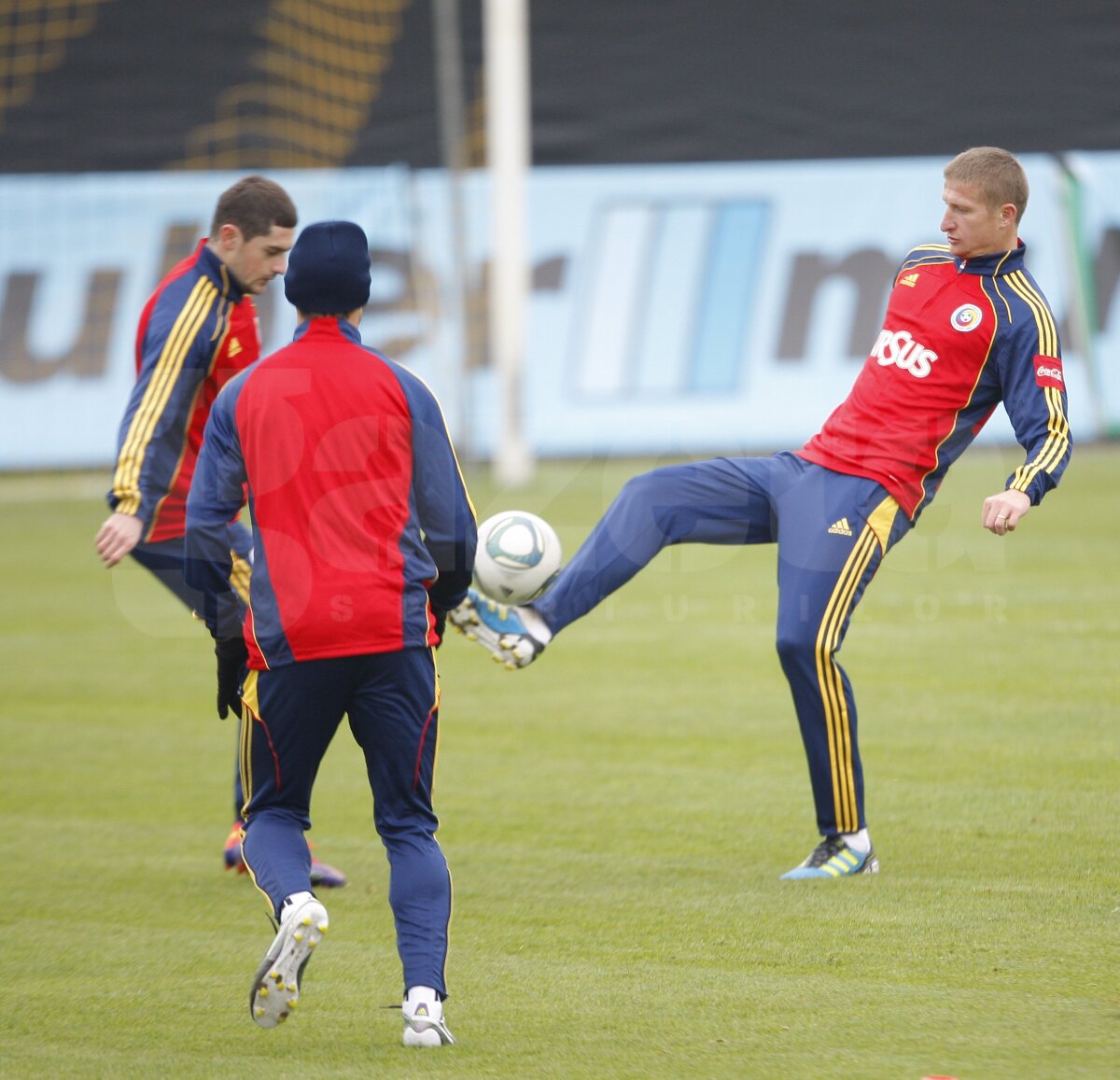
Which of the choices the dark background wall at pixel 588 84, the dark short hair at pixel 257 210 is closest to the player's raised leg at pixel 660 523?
the dark short hair at pixel 257 210

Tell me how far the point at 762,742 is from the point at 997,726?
0.97m

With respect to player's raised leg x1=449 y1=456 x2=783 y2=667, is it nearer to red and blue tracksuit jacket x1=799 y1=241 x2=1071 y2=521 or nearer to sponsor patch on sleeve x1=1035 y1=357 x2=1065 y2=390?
red and blue tracksuit jacket x1=799 y1=241 x2=1071 y2=521

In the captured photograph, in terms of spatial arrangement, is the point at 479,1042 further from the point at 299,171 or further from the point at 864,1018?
the point at 299,171

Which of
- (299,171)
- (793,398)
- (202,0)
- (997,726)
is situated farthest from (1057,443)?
(202,0)

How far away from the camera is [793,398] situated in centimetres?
1788

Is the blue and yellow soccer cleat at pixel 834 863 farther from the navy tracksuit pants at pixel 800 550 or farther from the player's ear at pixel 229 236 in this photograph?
the player's ear at pixel 229 236

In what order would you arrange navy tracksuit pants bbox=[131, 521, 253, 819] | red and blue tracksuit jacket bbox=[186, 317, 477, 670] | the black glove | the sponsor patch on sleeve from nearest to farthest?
red and blue tracksuit jacket bbox=[186, 317, 477, 670]
the black glove
the sponsor patch on sleeve
navy tracksuit pants bbox=[131, 521, 253, 819]

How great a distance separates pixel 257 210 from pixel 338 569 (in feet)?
5.88

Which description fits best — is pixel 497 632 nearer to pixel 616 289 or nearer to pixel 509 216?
pixel 509 216

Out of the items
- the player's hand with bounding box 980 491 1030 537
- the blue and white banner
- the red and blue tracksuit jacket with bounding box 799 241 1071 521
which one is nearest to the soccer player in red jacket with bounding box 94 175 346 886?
the red and blue tracksuit jacket with bounding box 799 241 1071 521

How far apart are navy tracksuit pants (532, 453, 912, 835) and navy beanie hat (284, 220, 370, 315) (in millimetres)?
1729

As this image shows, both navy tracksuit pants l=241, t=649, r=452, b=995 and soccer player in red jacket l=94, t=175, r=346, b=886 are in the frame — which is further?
soccer player in red jacket l=94, t=175, r=346, b=886

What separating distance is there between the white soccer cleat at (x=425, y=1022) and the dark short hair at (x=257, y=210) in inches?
95.3

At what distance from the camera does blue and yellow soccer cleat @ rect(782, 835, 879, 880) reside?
5.16m
